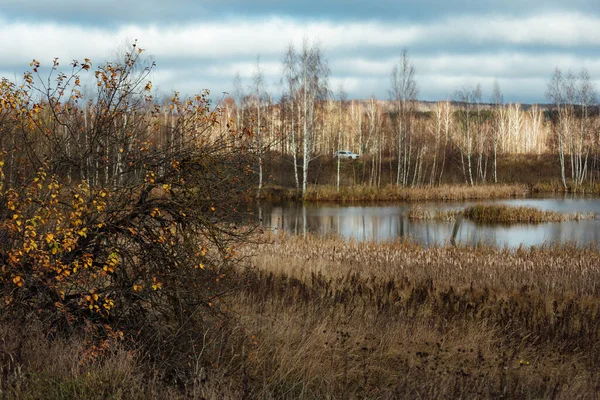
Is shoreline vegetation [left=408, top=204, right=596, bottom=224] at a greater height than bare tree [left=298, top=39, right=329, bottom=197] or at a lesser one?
lesser

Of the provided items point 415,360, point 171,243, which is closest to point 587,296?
point 415,360

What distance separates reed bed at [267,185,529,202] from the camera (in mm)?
40469

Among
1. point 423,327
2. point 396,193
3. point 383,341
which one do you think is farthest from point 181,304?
point 396,193

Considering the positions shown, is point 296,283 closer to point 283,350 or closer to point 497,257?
point 283,350

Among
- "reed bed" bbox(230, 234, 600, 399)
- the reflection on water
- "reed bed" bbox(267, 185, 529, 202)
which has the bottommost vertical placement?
the reflection on water

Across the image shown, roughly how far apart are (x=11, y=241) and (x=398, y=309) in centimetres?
612

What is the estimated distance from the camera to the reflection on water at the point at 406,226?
22094 millimetres

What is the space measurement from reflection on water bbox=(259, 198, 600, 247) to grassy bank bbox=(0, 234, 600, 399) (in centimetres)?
650

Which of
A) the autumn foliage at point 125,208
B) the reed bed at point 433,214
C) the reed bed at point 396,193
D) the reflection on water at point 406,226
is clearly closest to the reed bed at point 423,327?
the autumn foliage at point 125,208

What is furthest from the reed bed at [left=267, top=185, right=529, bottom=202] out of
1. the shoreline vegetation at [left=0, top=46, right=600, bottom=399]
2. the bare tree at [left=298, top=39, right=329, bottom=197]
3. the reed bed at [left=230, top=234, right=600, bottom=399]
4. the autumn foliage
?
the autumn foliage

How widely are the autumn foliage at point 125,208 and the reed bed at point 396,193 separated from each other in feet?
111

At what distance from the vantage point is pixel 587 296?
10484 millimetres

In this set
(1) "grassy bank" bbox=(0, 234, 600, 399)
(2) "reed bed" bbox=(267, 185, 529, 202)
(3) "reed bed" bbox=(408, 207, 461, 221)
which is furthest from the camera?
(2) "reed bed" bbox=(267, 185, 529, 202)

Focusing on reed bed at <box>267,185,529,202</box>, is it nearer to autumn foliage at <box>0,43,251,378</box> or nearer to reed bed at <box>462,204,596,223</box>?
reed bed at <box>462,204,596,223</box>
